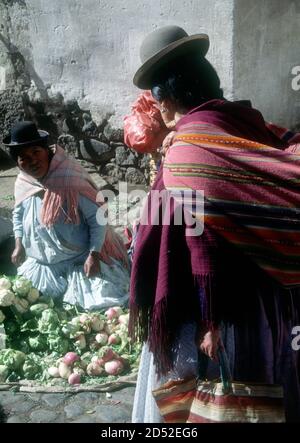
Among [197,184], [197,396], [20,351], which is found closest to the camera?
[197,184]

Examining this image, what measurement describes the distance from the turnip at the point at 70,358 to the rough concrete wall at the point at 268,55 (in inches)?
125

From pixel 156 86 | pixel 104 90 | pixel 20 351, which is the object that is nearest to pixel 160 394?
pixel 156 86

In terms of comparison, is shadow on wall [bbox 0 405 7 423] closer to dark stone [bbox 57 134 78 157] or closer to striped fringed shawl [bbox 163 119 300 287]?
striped fringed shawl [bbox 163 119 300 287]

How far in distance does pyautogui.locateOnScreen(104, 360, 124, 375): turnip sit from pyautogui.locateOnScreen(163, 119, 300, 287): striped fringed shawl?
1.79 metres

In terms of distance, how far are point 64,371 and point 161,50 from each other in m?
2.32

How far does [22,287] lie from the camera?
4.30 m

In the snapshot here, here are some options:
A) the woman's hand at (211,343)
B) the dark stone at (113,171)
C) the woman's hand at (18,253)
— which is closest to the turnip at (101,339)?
the woman's hand at (18,253)

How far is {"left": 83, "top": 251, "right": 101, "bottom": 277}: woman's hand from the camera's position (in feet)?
14.0

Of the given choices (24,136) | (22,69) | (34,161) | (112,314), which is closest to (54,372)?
(112,314)

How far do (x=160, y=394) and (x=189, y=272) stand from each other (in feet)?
2.07

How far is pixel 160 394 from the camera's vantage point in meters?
2.55

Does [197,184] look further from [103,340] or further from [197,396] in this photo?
[103,340]

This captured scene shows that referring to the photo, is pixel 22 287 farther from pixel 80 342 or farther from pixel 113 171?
pixel 113 171

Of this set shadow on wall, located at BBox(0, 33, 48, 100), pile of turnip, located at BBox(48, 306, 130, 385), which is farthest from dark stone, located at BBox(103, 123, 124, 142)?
pile of turnip, located at BBox(48, 306, 130, 385)
